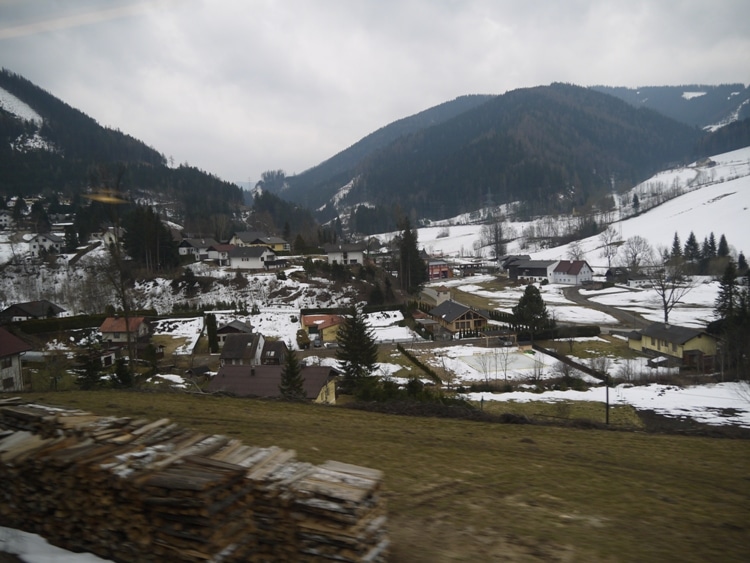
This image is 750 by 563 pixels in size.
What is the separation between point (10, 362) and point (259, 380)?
1082 centimetres

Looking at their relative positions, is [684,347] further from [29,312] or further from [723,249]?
[723,249]

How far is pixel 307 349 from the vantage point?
3183 centimetres

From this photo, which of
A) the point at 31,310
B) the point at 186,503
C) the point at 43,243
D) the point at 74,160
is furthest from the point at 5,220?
the point at 186,503

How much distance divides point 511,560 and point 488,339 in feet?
100

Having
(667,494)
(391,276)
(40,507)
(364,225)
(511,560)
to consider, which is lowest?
(667,494)

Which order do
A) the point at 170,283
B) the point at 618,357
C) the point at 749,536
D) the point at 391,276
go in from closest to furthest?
the point at 749,536, the point at 618,357, the point at 170,283, the point at 391,276

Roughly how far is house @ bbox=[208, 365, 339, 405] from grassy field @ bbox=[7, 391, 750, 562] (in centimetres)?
679

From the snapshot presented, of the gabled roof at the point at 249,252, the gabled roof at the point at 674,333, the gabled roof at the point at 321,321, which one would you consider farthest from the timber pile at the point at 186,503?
the gabled roof at the point at 249,252

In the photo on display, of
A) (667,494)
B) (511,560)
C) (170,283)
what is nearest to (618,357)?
(667,494)

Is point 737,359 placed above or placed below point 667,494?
below

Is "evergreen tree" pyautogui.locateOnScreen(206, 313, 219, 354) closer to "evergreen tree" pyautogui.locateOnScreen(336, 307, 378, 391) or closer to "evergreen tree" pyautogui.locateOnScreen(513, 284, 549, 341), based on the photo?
"evergreen tree" pyautogui.locateOnScreen(336, 307, 378, 391)

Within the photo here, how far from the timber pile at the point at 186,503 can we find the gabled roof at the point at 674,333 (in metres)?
30.5

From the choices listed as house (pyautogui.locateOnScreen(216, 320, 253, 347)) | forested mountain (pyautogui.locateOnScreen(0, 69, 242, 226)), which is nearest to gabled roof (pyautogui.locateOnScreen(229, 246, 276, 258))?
house (pyautogui.locateOnScreen(216, 320, 253, 347))

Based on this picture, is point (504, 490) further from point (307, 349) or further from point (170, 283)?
point (170, 283)
